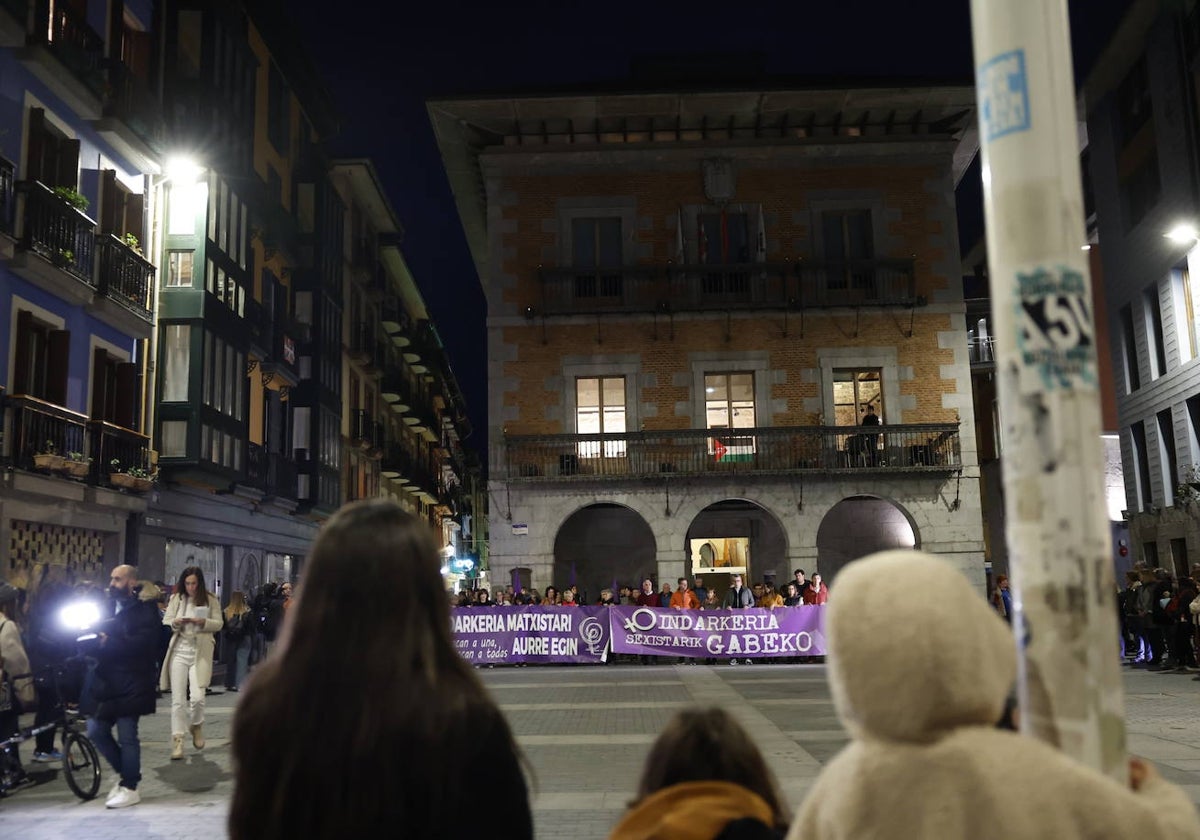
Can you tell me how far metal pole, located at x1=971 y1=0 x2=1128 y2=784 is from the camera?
253 cm

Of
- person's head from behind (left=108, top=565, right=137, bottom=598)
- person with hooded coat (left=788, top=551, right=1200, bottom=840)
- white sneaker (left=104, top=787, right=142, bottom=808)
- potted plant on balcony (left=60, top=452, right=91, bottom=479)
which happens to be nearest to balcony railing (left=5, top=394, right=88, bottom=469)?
potted plant on balcony (left=60, top=452, right=91, bottom=479)

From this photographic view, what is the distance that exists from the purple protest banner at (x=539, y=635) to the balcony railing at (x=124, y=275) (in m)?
9.21

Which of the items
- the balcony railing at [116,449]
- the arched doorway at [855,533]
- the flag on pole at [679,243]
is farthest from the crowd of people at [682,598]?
the flag on pole at [679,243]

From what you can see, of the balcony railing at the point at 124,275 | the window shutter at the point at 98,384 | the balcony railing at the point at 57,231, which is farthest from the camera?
the window shutter at the point at 98,384

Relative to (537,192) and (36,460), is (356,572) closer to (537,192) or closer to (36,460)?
(36,460)

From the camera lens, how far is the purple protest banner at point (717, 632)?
22500 mm

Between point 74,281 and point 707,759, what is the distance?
64.8ft

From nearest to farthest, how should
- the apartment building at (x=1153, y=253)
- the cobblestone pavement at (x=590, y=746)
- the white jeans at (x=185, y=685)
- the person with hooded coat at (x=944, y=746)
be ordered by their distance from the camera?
the person with hooded coat at (x=944, y=746) → the cobblestone pavement at (x=590, y=746) → the white jeans at (x=185, y=685) → the apartment building at (x=1153, y=253)

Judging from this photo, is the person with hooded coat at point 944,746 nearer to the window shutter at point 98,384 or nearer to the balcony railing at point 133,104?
the window shutter at point 98,384

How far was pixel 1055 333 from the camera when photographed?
2.67 m

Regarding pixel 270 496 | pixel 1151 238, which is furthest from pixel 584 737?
pixel 1151 238

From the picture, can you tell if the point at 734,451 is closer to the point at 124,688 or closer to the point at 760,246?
the point at 760,246

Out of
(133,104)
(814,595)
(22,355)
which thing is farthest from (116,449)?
(814,595)

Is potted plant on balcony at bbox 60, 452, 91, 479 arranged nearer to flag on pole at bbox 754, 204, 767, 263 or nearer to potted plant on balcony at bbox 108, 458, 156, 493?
potted plant on balcony at bbox 108, 458, 156, 493
